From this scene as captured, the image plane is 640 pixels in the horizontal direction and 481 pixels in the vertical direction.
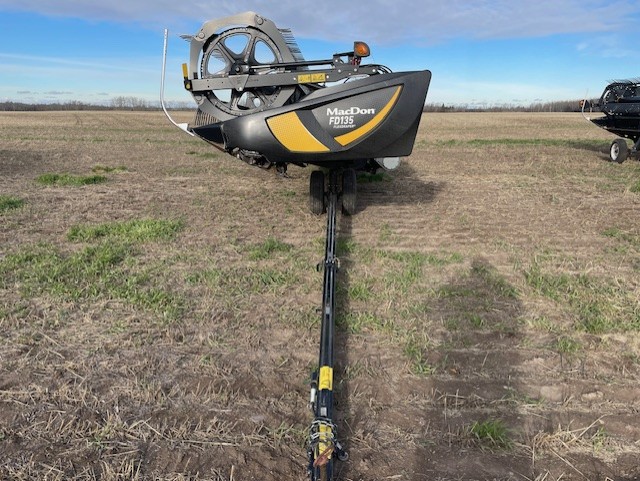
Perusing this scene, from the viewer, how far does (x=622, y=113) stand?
11.4 m

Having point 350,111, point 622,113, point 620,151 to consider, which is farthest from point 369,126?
point 622,113

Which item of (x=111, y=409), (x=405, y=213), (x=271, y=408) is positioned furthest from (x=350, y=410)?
(x=405, y=213)

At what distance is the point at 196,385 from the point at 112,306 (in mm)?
1231

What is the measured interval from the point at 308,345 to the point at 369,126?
2321mm

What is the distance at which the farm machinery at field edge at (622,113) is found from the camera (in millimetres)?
11156

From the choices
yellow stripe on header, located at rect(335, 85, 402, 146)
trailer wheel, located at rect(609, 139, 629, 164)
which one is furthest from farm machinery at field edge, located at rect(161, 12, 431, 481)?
trailer wheel, located at rect(609, 139, 629, 164)

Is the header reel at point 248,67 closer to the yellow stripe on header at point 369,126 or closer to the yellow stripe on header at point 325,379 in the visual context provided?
the yellow stripe on header at point 369,126

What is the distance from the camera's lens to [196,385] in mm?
Result: 2600

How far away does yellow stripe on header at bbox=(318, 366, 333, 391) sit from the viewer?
7.24 feet

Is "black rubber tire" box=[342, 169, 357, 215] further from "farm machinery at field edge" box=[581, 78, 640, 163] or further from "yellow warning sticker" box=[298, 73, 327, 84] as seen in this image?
"farm machinery at field edge" box=[581, 78, 640, 163]

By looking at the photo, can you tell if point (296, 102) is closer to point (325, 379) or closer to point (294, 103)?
point (294, 103)

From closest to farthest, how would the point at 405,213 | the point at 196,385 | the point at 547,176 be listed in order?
the point at 196,385
the point at 405,213
the point at 547,176

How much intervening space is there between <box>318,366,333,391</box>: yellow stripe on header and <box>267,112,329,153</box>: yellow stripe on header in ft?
8.79

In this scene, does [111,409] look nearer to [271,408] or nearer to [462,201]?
[271,408]
